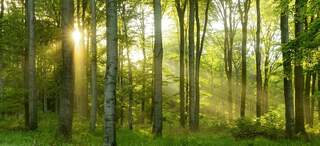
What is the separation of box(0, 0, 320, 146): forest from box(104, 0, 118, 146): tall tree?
3 centimetres

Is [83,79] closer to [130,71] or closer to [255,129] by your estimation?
[130,71]

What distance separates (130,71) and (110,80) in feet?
52.7

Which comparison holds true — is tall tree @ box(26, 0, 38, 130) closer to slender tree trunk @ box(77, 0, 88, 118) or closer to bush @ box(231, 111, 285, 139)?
slender tree trunk @ box(77, 0, 88, 118)

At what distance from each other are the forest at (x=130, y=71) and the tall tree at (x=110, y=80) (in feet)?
0.09

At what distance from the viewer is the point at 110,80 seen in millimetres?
10320

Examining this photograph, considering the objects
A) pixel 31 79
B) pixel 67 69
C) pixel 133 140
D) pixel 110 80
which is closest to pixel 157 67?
pixel 133 140

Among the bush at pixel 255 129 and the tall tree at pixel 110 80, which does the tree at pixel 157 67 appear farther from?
the tall tree at pixel 110 80

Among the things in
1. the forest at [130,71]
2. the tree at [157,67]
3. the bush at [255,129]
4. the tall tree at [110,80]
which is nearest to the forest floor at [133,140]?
the forest at [130,71]

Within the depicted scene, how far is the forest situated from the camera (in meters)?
11.4

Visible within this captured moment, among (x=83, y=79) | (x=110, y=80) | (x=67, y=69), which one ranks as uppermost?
(x=67, y=69)

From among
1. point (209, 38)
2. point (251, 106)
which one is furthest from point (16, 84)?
point (251, 106)

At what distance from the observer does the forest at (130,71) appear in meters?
11.4

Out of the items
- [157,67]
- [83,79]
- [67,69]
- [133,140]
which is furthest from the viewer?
[83,79]

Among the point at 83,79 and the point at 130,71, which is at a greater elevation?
the point at 130,71
